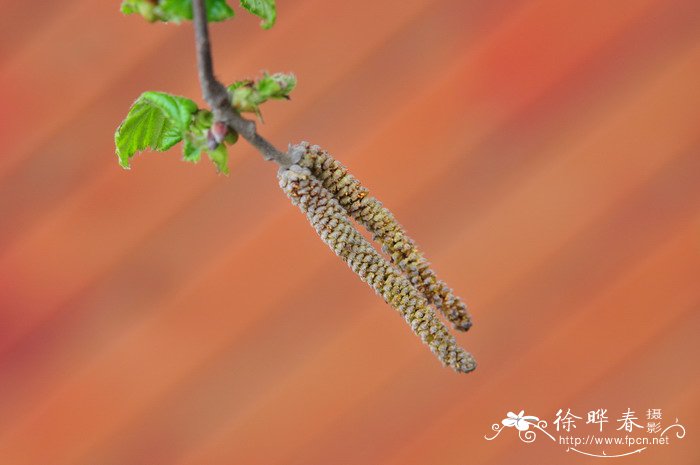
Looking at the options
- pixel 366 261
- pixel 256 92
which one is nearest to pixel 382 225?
pixel 366 261

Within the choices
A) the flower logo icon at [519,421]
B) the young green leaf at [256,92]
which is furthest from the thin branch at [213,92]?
the flower logo icon at [519,421]

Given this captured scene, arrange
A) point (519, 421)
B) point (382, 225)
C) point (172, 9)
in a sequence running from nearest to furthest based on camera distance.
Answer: point (172, 9), point (382, 225), point (519, 421)

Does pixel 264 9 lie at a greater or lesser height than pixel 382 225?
greater

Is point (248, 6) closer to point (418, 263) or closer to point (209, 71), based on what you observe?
point (209, 71)

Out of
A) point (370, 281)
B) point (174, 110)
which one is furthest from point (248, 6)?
point (370, 281)

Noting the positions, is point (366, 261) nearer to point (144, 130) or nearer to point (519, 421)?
point (144, 130)

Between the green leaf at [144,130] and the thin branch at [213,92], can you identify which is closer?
the thin branch at [213,92]

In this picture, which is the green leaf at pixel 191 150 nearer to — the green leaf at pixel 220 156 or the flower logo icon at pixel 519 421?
the green leaf at pixel 220 156
